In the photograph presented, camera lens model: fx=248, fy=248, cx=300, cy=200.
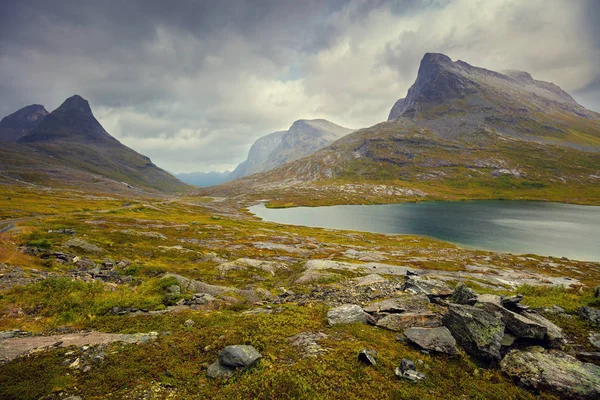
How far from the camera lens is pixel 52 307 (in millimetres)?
17812

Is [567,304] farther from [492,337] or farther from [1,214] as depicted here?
[1,214]

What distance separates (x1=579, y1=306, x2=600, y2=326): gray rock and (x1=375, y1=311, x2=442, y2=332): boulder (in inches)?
344

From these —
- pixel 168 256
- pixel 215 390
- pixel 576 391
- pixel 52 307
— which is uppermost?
pixel 576 391

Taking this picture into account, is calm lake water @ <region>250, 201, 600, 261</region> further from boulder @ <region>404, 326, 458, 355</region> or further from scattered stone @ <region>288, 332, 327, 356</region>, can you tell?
scattered stone @ <region>288, 332, 327, 356</region>

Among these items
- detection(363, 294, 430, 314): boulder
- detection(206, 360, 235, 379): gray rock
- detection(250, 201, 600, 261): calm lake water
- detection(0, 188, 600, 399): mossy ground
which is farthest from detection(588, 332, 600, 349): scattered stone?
detection(250, 201, 600, 261): calm lake water

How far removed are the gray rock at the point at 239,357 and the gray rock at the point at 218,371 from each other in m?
0.17

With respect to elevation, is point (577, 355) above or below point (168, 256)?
above

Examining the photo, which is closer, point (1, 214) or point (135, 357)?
point (135, 357)

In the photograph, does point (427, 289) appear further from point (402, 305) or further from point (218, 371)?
point (218, 371)

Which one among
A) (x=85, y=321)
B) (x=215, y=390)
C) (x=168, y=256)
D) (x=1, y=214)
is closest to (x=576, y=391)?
(x=215, y=390)

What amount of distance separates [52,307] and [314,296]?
2055 cm

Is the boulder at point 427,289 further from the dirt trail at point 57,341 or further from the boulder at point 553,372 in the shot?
the dirt trail at point 57,341

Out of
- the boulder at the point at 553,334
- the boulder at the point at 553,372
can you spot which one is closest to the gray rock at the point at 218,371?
the boulder at the point at 553,372

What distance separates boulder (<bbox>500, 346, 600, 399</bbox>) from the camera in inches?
408
